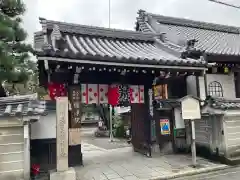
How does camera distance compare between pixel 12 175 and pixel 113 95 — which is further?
pixel 113 95

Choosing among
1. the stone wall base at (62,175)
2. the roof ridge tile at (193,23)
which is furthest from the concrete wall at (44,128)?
the roof ridge tile at (193,23)

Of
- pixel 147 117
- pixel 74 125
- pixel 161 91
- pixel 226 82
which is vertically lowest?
pixel 74 125

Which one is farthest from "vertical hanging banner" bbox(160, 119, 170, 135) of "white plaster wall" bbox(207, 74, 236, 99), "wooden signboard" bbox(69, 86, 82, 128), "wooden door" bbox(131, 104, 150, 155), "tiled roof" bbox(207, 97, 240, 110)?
"wooden signboard" bbox(69, 86, 82, 128)

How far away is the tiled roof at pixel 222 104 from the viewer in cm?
871

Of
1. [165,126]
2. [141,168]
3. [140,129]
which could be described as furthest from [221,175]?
[140,129]

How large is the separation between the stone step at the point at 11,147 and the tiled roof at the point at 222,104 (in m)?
7.10

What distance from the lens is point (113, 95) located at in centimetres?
950

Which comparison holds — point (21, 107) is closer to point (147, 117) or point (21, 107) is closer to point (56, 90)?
point (56, 90)

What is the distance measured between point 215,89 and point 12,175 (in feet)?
33.7

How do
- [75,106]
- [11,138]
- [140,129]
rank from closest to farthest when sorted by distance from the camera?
[11,138], [75,106], [140,129]

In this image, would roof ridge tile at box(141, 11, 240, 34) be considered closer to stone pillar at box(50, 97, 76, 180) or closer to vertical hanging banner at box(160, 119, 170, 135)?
vertical hanging banner at box(160, 119, 170, 135)

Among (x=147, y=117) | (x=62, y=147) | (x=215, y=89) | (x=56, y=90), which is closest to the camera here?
(x=62, y=147)

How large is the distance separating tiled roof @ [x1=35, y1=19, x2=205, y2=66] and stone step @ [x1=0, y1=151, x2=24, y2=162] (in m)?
3.31

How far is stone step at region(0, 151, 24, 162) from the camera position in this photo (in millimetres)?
6375
